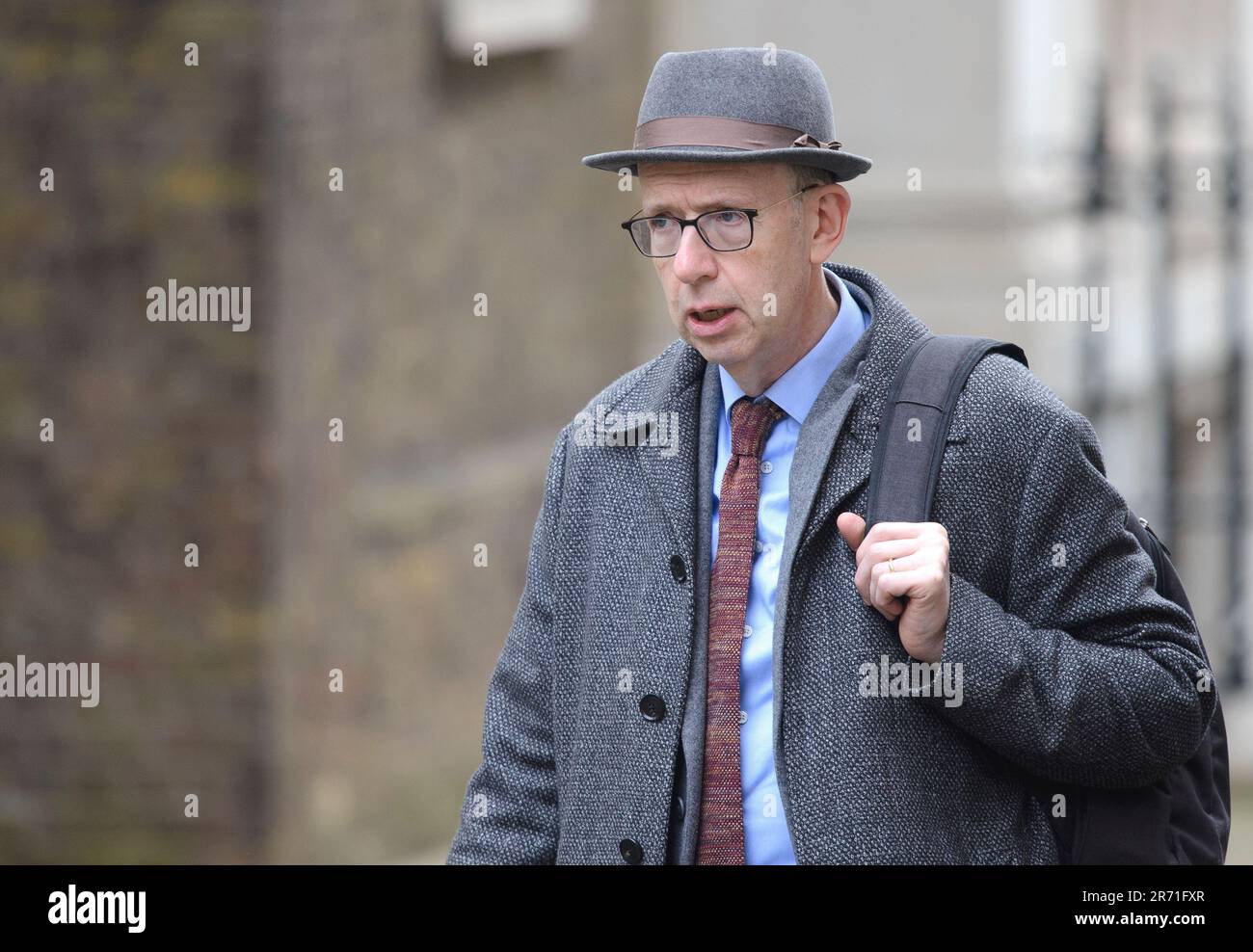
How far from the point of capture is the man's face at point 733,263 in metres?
2.81

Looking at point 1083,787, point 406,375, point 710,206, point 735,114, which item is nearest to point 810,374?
point 710,206

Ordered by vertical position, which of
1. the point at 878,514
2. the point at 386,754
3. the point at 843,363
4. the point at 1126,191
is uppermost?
the point at 1126,191

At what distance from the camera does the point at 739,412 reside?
2922 mm

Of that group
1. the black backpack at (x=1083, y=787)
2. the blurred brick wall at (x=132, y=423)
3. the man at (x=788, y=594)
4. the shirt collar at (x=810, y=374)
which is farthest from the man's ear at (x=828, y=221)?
the blurred brick wall at (x=132, y=423)

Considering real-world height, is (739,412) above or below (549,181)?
below

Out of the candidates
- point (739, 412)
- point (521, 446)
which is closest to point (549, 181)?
point (521, 446)

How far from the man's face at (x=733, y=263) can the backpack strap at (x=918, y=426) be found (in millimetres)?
197

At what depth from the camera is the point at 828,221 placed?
294 cm

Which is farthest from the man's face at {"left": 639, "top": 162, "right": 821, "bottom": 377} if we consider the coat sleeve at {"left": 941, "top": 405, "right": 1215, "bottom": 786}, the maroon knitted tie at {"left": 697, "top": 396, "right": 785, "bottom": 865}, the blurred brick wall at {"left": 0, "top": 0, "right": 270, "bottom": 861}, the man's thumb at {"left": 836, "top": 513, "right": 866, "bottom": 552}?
the blurred brick wall at {"left": 0, "top": 0, "right": 270, "bottom": 861}

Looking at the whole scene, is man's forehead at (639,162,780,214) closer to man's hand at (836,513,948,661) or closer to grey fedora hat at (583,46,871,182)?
grey fedora hat at (583,46,871,182)

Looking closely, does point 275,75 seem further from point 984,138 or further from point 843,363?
point 843,363

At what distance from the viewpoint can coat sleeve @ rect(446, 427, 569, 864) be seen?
3053 millimetres

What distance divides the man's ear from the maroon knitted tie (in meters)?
0.23
